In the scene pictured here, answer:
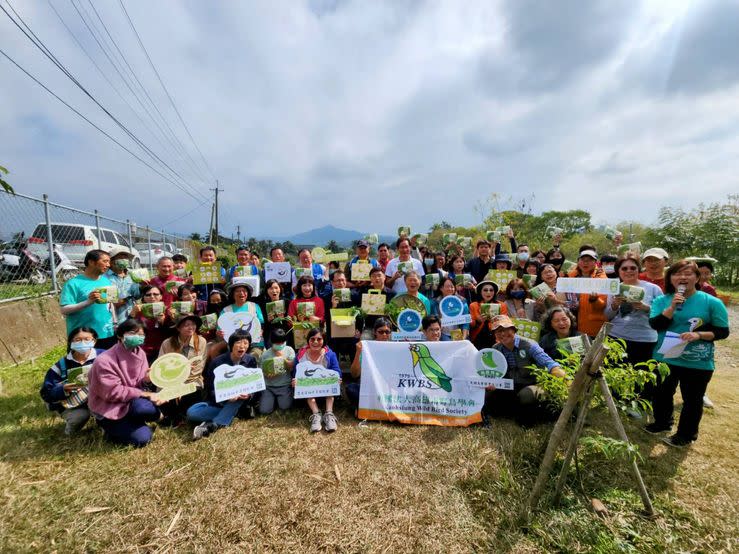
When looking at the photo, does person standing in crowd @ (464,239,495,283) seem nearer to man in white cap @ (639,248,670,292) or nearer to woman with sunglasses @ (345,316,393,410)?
man in white cap @ (639,248,670,292)

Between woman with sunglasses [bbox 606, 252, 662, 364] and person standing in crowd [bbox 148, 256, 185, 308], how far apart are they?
22.3 ft

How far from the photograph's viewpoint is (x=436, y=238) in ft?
115

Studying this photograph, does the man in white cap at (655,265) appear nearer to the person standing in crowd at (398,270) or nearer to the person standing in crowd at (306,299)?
the person standing in crowd at (398,270)

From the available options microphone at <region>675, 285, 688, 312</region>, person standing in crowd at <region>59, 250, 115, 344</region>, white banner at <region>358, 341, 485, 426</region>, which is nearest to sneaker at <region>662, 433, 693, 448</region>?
microphone at <region>675, 285, 688, 312</region>

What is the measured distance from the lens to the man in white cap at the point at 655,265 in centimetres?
497

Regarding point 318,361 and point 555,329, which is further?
point 318,361

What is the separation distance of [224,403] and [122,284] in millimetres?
2573

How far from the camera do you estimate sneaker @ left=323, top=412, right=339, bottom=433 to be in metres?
4.31

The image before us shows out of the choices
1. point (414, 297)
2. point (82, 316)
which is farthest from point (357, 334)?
point (82, 316)

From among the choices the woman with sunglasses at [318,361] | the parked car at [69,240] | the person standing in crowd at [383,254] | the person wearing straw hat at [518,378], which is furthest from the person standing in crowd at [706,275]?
the parked car at [69,240]

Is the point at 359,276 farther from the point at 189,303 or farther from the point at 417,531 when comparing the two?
the point at 417,531

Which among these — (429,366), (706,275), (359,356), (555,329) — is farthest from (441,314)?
(706,275)

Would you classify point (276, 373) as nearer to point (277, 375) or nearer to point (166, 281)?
point (277, 375)

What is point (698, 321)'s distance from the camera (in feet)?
12.3
